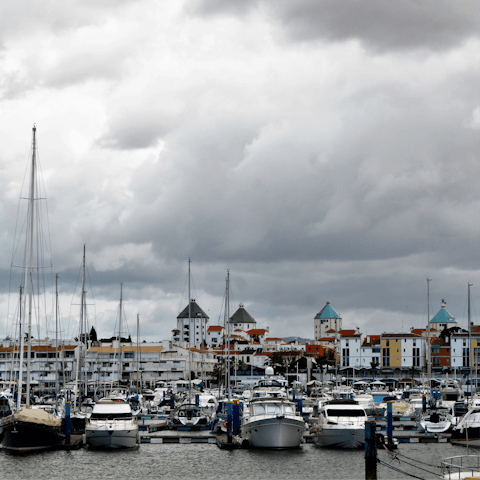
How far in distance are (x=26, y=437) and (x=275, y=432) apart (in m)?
17.3

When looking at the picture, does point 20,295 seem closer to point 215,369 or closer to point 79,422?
point 79,422

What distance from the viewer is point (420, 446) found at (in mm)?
60000

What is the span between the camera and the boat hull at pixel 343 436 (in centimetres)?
5466

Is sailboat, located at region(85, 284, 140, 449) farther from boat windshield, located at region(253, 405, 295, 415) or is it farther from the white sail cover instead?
boat windshield, located at region(253, 405, 295, 415)

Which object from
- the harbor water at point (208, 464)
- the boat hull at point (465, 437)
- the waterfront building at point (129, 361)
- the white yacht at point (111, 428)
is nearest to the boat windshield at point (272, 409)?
the harbor water at point (208, 464)

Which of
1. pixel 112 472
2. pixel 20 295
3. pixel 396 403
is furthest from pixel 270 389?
pixel 112 472

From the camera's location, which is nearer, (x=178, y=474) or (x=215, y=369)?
(x=178, y=474)

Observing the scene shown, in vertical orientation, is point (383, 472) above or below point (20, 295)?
below

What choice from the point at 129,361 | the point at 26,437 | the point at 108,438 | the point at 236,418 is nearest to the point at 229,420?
the point at 236,418

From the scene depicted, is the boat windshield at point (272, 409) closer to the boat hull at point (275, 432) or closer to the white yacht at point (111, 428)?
the boat hull at point (275, 432)

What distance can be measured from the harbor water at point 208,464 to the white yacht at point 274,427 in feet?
2.41

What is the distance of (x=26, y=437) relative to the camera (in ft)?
168

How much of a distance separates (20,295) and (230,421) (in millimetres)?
37533

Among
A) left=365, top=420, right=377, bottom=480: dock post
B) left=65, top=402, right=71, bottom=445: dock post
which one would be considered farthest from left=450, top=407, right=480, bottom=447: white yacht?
left=65, top=402, right=71, bottom=445: dock post
